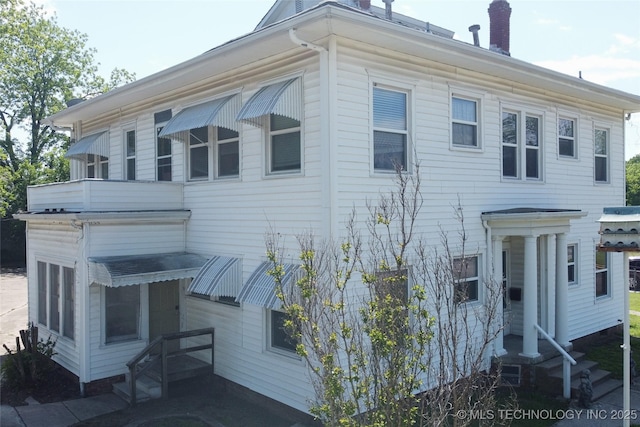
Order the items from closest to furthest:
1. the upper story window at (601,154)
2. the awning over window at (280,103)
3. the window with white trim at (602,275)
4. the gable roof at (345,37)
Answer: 1. the gable roof at (345,37)
2. the awning over window at (280,103)
3. the window with white trim at (602,275)
4. the upper story window at (601,154)

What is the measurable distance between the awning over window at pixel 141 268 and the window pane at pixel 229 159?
207cm

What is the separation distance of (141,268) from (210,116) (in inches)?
136

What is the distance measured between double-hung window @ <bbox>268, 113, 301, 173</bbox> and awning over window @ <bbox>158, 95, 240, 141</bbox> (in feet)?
3.58

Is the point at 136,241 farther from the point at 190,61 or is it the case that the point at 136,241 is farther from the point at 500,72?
the point at 500,72

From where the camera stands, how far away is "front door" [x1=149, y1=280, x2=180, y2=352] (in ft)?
40.4

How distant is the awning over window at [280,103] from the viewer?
9.01m

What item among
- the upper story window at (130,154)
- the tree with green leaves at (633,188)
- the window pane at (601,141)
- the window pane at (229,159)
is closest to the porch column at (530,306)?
the window pane at (601,141)

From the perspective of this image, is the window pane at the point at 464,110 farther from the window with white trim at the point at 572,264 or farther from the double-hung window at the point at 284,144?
the window with white trim at the point at 572,264

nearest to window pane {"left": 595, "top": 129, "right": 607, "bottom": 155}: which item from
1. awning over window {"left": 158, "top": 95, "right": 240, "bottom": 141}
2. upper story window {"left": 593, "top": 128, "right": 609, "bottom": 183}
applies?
upper story window {"left": 593, "top": 128, "right": 609, "bottom": 183}

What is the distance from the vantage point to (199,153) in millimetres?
12273

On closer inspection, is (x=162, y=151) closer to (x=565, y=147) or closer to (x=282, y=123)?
(x=282, y=123)

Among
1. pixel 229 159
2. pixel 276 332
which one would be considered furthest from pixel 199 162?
pixel 276 332

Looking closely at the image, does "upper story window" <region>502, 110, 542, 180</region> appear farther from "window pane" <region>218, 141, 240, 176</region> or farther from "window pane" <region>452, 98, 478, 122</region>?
"window pane" <region>218, 141, 240, 176</region>

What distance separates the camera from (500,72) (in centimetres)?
1130
